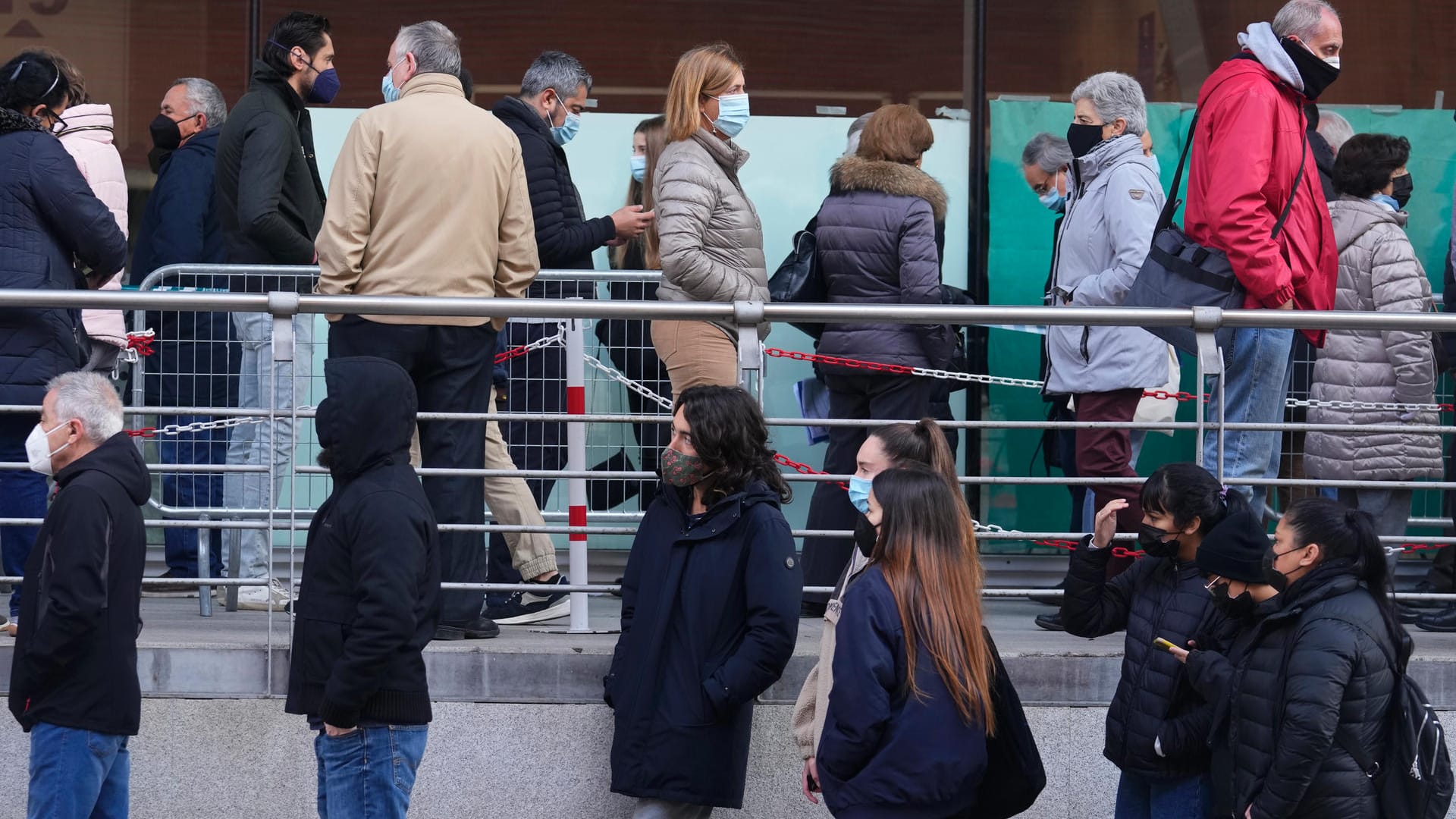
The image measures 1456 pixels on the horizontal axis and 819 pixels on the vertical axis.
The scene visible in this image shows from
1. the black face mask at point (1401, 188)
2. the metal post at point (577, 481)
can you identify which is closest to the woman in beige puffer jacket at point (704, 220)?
the metal post at point (577, 481)

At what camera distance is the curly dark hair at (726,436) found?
491 cm

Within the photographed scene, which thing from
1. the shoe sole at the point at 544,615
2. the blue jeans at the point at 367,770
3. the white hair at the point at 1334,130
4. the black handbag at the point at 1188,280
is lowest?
the blue jeans at the point at 367,770

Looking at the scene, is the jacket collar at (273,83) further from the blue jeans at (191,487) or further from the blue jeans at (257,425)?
the blue jeans at (191,487)

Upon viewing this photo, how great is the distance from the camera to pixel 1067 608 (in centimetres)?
526

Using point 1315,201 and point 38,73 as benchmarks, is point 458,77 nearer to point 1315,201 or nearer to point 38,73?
point 38,73

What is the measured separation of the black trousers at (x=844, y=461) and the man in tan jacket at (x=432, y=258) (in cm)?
140

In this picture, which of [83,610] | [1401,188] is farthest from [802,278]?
[83,610]

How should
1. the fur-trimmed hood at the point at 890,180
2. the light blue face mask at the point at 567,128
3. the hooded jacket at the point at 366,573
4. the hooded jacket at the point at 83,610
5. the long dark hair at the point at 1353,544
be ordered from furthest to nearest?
the light blue face mask at the point at 567,128 → the fur-trimmed hood at the point at 890,180 → the hooded jacket at the point at 83,610 → the long dark hair at the point at 1353,544 → the hooded jacket at the point at 366,573

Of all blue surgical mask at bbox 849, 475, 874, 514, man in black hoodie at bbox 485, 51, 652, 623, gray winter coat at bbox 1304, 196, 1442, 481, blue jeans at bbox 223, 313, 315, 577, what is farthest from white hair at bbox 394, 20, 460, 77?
gray winter coat at bbox 1304, 196, 1442, 481

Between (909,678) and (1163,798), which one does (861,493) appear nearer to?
(909,678)

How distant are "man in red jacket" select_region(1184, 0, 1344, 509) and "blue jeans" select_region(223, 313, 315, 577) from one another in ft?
11.4

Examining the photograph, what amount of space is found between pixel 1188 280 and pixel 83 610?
3.83 meters

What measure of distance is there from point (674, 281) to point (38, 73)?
2653 mm

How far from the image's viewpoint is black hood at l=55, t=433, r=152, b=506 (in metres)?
4.97
